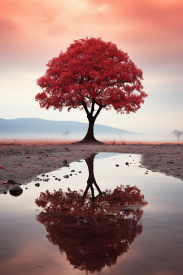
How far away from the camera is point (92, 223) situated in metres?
4.21

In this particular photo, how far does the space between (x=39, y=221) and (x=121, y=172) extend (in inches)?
238

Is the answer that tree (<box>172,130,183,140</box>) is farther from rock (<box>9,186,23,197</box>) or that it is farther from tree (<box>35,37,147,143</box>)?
rock (<box>9,186,23,197</box>)

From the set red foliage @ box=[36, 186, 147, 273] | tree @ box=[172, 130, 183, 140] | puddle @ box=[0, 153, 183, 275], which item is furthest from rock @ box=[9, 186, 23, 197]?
tree @ box=[172, 130, 183, 140]

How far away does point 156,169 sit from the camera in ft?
35.3

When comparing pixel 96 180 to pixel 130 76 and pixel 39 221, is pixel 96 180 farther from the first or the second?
pixel 130 76

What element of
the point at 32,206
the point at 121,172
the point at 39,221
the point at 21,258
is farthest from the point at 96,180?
the point at 21,258

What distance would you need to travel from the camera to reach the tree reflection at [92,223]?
307 centimetres

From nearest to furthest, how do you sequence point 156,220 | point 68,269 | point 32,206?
point 68,269
point 156,220
point 32,206

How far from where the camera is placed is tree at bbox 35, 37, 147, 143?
99.1 ft

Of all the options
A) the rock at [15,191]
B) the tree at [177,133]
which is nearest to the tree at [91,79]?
the rock at [15,191]

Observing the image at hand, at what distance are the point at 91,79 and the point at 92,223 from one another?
92.8 feet

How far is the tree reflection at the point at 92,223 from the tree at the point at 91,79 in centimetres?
2423

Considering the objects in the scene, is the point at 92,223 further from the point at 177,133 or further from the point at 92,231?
the point at 177,133

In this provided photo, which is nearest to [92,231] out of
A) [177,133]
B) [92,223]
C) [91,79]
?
[92,223]
